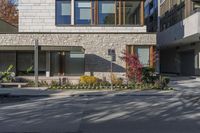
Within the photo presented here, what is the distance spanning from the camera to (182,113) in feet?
50.5

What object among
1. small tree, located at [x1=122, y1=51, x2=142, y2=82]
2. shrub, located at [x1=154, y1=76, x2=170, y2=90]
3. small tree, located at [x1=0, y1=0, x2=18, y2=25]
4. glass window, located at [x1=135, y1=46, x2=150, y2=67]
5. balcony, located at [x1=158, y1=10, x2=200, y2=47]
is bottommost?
shrub, located at [x1=154, y1=76, x2=170, y2=90]

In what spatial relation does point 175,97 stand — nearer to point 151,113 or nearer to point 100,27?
point 151,113

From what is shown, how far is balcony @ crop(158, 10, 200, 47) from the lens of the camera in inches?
1425

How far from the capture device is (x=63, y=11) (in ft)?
113

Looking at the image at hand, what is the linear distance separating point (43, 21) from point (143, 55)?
325 inches

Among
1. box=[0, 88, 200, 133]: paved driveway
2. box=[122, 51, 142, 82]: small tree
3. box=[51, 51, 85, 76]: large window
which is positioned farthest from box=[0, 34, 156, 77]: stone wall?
box=[0, 88, 200, 133]: paved driveway

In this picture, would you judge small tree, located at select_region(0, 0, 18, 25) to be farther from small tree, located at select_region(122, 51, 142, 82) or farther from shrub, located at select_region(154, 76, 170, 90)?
shrub, located at select_region(154, 76, 170, 90)

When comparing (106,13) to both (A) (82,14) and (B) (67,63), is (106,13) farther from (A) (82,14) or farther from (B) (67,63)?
(B) (67,63)

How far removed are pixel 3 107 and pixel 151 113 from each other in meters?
6.06

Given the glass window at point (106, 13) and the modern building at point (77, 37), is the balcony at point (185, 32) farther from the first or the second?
the glass window at point (106, 13)

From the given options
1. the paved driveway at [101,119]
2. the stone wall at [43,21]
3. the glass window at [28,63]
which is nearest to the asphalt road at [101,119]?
the paved driveway at [101,119]

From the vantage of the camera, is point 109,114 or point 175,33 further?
point 175,33

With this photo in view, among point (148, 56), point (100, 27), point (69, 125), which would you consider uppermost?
point (100, 27)

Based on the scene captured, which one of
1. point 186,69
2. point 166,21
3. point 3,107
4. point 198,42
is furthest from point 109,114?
point 166,21
